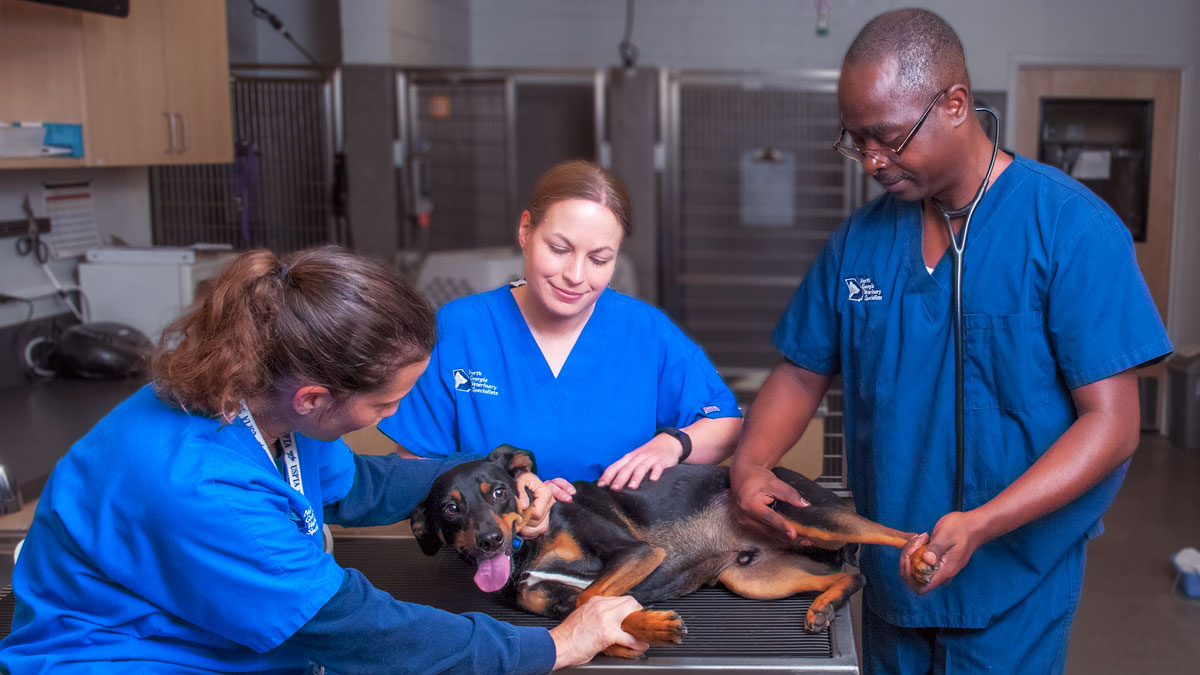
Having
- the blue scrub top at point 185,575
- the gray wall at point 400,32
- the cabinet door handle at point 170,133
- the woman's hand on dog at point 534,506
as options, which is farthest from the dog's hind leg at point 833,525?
the gray wall at point 400,32

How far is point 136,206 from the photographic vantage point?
3.79 m

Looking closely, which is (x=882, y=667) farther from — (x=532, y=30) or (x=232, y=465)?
(x=532, y=30)

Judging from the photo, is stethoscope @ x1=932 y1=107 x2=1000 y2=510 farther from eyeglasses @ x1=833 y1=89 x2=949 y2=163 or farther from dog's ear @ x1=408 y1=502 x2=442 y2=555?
dog's ear @ x1=408 y1=502 x2=442 y2=555

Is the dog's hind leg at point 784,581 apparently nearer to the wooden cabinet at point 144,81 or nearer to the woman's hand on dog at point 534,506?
the woman's hand on dog at point 534,506

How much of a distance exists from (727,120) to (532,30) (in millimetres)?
1229

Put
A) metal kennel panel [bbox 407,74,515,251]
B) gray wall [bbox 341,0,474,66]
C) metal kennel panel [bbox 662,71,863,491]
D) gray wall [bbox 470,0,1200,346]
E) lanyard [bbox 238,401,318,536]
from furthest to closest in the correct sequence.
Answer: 1. gray wall [bbox 470,0,1200,346]
2. metal kennel panel [bbox 662,71,863,491]
3. metal kennel panel [bbox 407,74,515,251]
4. gray wall [bbox 341,0,474,66]
5. lanyard [bbox 238,401,318,536]

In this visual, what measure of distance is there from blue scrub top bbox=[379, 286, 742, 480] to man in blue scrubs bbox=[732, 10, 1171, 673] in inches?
8.6

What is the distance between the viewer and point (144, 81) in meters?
3.29

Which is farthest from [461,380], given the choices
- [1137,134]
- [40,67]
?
[1137,134]

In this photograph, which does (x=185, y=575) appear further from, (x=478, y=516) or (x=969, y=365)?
(x=969, y=365)

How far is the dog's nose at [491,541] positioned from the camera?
1.29 meters

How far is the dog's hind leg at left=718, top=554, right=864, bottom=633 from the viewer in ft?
4.36

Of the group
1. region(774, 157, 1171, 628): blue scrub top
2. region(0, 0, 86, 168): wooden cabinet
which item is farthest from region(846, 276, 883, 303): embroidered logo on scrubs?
region(0, 0, 86, 168): wooden cabinet

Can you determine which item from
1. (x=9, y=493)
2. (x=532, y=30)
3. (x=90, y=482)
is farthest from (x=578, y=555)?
(x=532, y=30)
